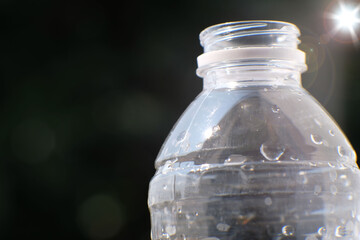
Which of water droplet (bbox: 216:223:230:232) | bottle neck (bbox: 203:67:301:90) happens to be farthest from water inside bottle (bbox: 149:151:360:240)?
bottle neck (bbox: 203:67:301:90)

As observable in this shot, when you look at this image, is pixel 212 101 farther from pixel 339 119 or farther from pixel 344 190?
pixel 339 119

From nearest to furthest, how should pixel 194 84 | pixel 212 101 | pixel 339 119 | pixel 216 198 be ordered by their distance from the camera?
pixel 216 198 → pixel 212 101 → pixel 339 119 → pixel 194 84

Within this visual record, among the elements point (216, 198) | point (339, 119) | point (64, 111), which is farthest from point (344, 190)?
point (64, 111)

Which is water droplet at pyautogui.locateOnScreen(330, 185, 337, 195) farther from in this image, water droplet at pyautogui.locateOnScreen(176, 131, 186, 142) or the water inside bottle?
water droplet at pyautogui.locateOnScreen(176, 131, 186, 142)

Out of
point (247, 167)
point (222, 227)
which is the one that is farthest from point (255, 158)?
point (222, 227)

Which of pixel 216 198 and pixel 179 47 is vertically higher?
pixel 179 47

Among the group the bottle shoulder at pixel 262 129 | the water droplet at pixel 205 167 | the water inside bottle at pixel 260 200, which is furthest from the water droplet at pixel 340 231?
the water droplet at pixel 205 167

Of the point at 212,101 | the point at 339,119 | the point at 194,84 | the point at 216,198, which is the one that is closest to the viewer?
the point at 216,198
